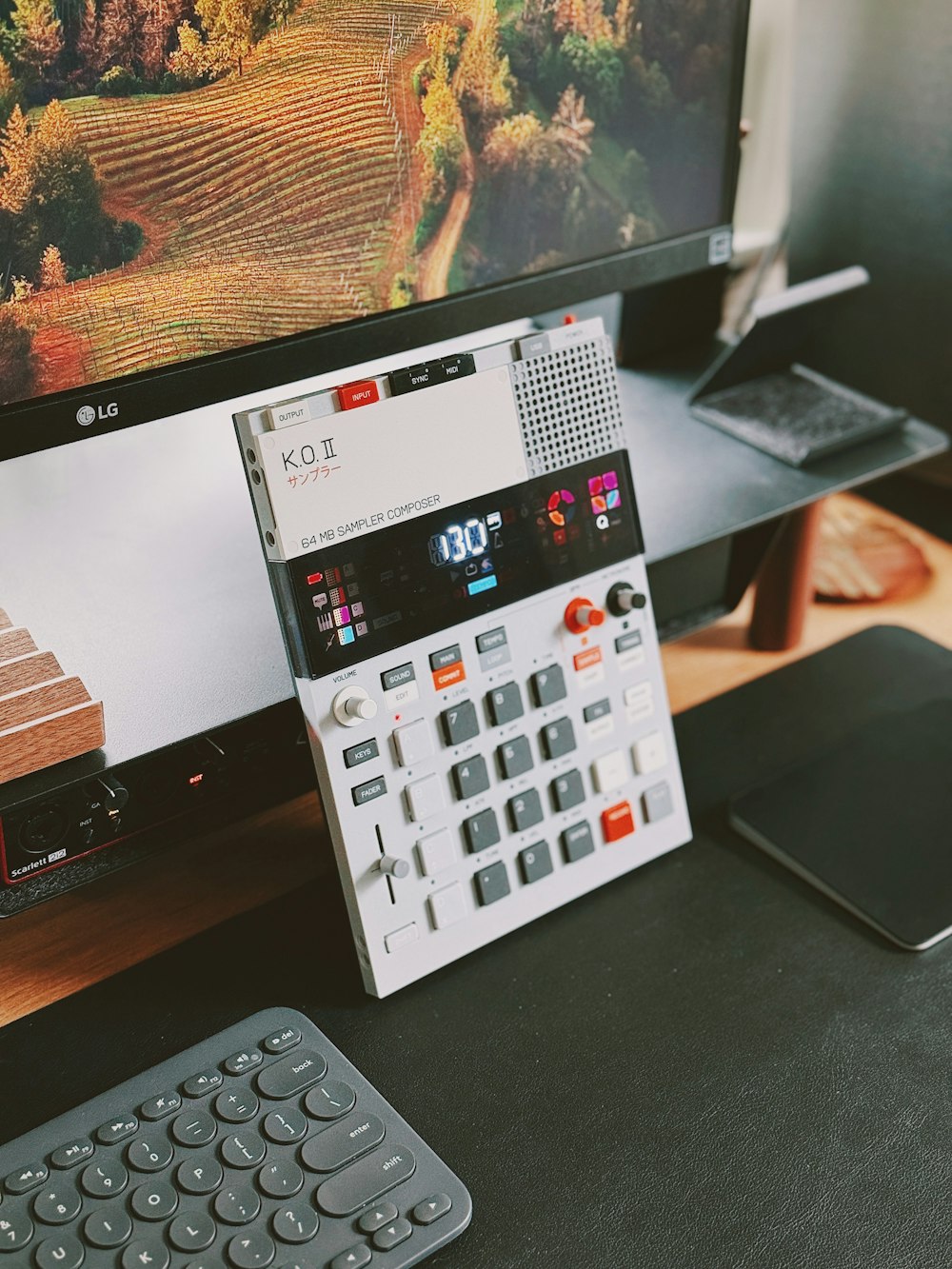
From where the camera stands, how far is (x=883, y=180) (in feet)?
3.73

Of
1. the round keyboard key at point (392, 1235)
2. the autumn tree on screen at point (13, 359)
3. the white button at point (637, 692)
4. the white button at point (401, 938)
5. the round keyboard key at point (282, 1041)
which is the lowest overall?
the round keyboard key at point (392, 1235)

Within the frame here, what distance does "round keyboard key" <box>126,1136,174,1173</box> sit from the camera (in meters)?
0.59

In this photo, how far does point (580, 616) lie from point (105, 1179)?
0.38 meters

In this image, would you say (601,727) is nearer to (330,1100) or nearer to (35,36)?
(330,1100)

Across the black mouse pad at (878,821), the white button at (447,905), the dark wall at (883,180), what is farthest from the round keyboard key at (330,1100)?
the dark wall at (883,180)

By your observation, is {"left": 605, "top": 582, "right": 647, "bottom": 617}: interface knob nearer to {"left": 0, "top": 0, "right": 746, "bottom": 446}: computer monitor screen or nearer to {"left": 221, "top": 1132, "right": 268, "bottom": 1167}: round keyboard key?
{"left": 0, "top": 0, "right": 746, "bottom": 446}: computer monitor screen

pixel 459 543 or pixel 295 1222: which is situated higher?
pixel 459 543

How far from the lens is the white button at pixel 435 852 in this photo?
68 cm

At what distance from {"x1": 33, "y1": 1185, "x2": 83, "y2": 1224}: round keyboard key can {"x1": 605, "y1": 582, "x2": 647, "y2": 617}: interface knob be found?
41 centimetres

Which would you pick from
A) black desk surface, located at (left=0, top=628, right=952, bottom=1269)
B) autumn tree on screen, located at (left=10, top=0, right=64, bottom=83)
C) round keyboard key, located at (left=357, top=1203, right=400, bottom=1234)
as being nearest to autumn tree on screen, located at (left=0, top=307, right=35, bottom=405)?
autumn tree on screen, located at (left=10, top=0, right=64, bottom=83)

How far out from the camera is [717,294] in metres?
1.08

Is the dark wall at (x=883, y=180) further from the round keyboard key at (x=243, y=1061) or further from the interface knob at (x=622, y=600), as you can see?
the round keyboard key at (x=243, y=1061)

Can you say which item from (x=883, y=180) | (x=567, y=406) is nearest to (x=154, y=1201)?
(x=567, y=406)

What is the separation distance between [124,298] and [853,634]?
2.06ft
